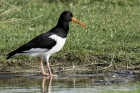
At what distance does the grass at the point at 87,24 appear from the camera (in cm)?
1187

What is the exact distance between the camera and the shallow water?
30.3 feet

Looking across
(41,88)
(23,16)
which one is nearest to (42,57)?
(41,88)

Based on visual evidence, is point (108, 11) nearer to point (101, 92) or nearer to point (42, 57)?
point (42, 57)

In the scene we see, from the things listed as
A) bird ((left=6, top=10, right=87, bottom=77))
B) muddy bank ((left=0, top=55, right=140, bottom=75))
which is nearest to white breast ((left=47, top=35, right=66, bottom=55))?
bird ((left=6, top=10, right=87, bottom=77))

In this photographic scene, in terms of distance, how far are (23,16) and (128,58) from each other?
4.97m

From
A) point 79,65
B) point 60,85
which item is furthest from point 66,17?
point 60,85

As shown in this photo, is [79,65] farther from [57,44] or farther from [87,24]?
[87,24]

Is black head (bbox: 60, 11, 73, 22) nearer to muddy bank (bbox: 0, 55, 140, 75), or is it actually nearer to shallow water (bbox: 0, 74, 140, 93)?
muddy bank (bbox: 0, 55, 140, 75)

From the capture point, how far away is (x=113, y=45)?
12.3m

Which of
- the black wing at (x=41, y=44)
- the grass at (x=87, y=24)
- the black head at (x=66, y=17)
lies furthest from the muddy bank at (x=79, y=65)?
the black head at (x=66, y=17)

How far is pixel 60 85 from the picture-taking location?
9.79 metres

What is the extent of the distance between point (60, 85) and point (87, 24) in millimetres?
5061

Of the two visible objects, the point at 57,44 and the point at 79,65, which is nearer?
the point at 57,44

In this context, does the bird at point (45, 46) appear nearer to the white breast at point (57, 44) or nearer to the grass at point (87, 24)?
the white breast at point (57, 44)
